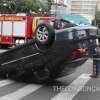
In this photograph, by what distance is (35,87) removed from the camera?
36.8 ft

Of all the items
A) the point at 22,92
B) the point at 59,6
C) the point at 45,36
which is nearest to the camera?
the point at 22,92

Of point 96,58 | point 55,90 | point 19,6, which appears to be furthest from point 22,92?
point 19,6

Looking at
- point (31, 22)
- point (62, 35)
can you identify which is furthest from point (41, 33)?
point (31, 22)

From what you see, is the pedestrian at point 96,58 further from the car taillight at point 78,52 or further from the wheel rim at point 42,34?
the wheel rim at point 42,34

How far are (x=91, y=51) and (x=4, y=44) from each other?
18121mm

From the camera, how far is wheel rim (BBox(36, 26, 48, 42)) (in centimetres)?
1131

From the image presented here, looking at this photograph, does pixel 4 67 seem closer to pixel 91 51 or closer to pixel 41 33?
pixel 41 33

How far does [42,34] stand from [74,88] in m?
1.81

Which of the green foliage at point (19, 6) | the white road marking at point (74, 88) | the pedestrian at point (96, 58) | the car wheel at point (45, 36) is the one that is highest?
the green foliage at point (19, 6)

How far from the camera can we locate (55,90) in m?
10.8

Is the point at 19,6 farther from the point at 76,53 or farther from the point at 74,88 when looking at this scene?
the point at 76,53

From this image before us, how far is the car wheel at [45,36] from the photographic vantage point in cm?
1109

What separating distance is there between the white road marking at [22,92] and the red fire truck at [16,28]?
615 inches

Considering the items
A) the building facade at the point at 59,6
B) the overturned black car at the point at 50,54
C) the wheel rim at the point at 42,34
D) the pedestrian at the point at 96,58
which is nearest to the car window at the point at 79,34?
the overturned black car at the point at 50,54
